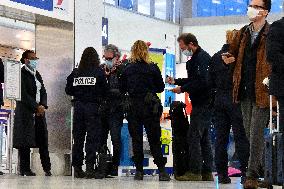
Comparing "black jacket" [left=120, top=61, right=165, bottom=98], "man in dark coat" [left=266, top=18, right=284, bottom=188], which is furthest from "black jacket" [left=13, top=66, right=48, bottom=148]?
"man in dark coat" [left=266, top=18, right=284, bottom=188]

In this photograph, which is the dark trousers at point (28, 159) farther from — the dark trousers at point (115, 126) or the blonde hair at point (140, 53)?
the blonde hair at point (140, 53)

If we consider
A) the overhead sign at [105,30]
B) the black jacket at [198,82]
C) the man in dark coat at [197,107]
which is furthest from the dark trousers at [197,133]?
the overhead sign at [105,30]

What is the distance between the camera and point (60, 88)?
9273mm

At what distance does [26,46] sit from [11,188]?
17.6 ft

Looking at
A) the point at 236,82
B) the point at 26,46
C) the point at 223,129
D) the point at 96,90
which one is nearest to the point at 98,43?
the point at 26,46

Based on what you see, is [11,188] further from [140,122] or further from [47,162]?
[47,162]

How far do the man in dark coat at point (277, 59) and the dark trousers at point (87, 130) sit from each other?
3.50 m

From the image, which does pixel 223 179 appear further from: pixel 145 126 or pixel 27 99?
pixel 27 99

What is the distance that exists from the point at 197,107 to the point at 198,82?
27 cm

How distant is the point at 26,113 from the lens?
27.8 feet

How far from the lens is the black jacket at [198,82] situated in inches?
296

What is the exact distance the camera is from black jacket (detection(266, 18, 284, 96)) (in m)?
4.53

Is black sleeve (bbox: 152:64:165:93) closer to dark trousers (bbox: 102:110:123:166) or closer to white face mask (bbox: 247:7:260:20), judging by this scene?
dark trousers (bbox: 102:110:123:166)

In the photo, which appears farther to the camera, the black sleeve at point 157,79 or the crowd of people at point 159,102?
the black sleeve at point 157,79
